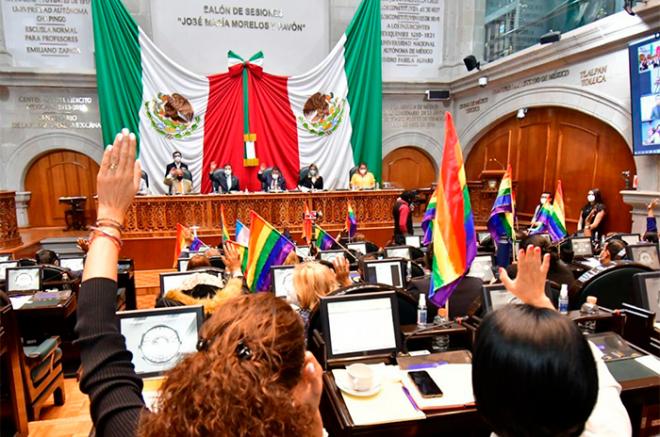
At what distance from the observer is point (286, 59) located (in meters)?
11.4

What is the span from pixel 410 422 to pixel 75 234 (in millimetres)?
10239

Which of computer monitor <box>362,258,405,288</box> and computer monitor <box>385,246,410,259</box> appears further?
computer monitor <box>385,246,410,259</box>

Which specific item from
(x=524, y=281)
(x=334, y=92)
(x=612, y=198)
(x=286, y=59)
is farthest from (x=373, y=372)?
(x=286, y=59)

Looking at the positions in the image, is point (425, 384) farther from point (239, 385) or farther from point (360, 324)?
point (239, 385)

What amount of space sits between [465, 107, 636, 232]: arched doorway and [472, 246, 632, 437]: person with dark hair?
8.01m

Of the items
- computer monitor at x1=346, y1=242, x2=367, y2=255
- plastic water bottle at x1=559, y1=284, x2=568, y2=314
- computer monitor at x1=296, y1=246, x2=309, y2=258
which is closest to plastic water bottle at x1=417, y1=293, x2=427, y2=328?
plastic water bottle at x1=559, y1=284, x2=568, y2=314

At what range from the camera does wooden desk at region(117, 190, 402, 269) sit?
25.8ft

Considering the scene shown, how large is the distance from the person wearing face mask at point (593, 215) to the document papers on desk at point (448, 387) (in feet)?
22.1

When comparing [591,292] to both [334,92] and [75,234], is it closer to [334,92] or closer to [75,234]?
[334,92]

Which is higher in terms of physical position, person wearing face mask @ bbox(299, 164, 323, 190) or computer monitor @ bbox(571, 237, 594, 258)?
person wearing face mask @ bbox(299, 164, 323, 190)

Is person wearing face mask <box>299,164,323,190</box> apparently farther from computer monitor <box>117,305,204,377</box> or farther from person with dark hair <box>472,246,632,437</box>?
person with dark hair <box>472,246,632,437</box>

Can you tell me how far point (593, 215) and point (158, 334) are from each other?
8050mm

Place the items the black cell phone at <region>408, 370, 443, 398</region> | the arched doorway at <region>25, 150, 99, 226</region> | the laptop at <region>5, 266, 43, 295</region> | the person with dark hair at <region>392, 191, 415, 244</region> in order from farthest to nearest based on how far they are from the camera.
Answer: the arched doorway at <region>25, 150, 99, 226</region> < the person with dark hair at <region>392, 191, 415, 244</region> < the laptop at <region>5, 266, 43, 295</region> < the black cell phone at <region>408, 370, 443, 398</region>

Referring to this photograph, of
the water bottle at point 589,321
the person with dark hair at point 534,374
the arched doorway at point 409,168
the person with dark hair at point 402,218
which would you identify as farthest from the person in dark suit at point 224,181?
the person with dark hair at point 534,374
